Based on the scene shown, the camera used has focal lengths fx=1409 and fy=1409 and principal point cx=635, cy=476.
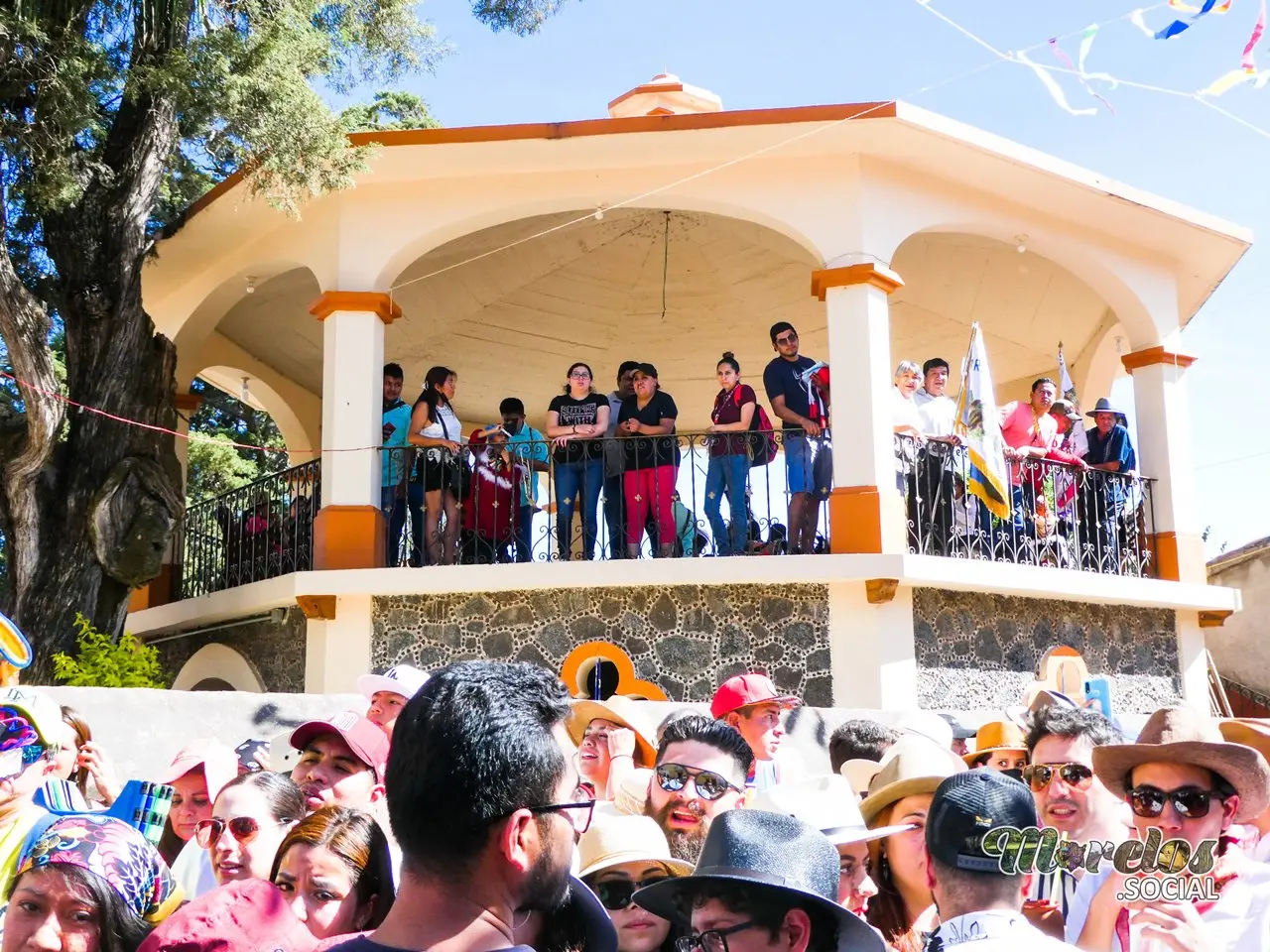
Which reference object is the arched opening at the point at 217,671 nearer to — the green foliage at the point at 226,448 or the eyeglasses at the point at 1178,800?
the green foliage at the point at 226,448

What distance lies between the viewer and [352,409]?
10547mm

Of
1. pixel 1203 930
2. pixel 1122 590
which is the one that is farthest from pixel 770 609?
pixel 1203 930

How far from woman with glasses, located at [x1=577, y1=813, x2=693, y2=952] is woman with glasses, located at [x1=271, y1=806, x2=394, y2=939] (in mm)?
513

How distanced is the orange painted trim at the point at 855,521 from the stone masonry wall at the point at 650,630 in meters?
0.41

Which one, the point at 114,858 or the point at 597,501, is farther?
the point at 597,501

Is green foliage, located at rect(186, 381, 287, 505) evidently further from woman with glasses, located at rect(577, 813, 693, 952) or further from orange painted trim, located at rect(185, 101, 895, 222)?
woman with glasses, located at rect(577, 813, 693, 952)

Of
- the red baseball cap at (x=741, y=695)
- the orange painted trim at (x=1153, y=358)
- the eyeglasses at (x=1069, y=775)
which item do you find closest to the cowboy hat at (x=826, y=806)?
the eyeglasses at (x=1069, y=775)

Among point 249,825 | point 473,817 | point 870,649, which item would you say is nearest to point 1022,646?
point 870,649

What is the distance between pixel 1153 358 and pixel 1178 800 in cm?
934

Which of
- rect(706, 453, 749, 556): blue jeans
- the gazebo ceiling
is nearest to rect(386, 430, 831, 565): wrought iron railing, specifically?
rect(706, 453, 749, 556): blue jeans

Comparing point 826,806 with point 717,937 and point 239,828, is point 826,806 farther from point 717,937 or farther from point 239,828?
point 239,828

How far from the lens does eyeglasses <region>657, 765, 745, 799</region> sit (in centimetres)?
405

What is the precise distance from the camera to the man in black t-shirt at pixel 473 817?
1954 mm

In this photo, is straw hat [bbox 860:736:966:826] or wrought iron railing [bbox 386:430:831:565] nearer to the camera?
straw hat [bbox 860:736:966:826]
